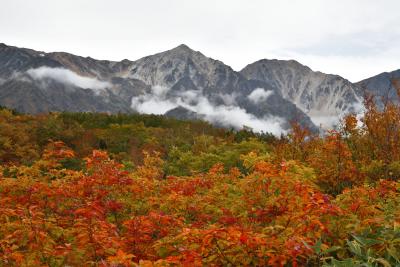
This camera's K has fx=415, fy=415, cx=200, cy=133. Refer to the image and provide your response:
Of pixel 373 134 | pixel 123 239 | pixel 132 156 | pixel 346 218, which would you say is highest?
pixel 373 134

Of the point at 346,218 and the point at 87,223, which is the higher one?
the point at 346,218

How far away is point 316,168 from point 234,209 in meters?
6.96

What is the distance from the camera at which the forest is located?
4.73 meters

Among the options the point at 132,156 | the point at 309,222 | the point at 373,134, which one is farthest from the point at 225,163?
the point at 309,222

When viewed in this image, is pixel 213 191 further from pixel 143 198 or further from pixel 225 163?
pixel 225 163

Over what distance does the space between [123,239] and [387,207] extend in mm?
3893

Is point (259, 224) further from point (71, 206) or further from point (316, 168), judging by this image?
point (316, 168)

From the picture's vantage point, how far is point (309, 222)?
16.6 feet

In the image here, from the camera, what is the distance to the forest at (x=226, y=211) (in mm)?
4730

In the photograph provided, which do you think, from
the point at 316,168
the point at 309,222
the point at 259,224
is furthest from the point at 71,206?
the point at 316,168

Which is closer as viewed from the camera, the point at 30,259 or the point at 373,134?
the point at 30,259

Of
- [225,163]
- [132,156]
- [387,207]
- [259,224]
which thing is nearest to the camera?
[387,207]

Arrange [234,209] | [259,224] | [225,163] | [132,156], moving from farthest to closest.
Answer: [132,156]
[225,163]
[234,209]
[259,224]

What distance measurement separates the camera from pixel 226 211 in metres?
7.38
